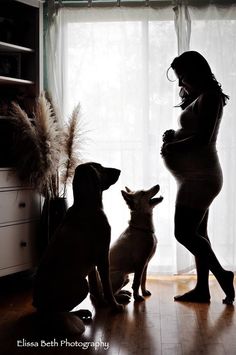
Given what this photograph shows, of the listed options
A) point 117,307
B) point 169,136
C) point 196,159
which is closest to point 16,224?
point 117,307

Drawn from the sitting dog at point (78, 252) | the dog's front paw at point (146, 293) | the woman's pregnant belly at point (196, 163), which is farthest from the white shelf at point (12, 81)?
the dog's front paw at point (146, 293)

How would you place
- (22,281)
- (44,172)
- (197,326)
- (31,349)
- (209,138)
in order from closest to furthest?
(31,349)
(197,326)
(209,138)
(44,172)
(22,281)

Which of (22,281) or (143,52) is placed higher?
(143,52)

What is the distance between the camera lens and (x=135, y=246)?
296 centimetres

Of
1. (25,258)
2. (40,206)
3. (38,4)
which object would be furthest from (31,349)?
(38,4)

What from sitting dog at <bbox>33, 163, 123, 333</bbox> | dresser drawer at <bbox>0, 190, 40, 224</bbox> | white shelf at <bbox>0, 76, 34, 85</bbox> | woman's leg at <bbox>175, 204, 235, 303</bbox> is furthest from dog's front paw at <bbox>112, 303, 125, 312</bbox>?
white shelf at <bbox>0, 76, 34, 85</bbox>

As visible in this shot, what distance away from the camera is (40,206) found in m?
3.50

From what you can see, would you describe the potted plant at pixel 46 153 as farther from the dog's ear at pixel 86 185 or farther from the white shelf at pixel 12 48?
the dog's ear at pixel 86 185

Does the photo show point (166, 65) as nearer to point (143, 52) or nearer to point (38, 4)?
point (143, 52)

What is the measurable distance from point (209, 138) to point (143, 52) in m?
1.21

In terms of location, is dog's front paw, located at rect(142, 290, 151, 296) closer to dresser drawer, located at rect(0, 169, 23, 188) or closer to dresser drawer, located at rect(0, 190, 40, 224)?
dresser drawer, located at rect(0, 190, 40, 224)

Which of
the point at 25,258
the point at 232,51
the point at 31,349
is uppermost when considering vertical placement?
the point at 232,51

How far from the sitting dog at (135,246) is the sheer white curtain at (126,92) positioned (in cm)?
77

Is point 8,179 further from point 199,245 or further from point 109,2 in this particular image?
point 109,2
